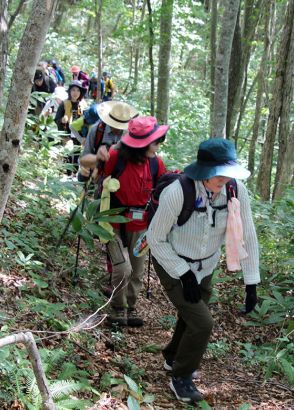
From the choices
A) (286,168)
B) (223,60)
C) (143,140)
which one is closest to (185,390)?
(143,140)

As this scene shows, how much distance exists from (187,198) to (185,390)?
5.19ft

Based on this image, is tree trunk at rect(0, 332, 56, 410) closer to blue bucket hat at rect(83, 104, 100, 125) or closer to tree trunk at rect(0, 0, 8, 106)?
tree trunk at rect(0, 0, 8, 106)

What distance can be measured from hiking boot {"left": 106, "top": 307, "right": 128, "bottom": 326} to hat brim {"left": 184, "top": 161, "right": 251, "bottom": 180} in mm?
2122

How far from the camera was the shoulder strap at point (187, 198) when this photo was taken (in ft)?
12.8

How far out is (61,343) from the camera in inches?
170

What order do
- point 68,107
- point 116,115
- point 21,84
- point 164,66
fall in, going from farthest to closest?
point 164,66, point 68,107, point 116,115, point 21,84

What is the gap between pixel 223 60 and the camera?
24.8ft

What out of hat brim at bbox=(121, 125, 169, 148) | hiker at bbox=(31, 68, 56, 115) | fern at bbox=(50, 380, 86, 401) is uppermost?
hiker at bbox=(31, 68, 56, 115)

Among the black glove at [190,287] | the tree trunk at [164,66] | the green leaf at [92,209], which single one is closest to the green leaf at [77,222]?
the green leaf at [92,209]

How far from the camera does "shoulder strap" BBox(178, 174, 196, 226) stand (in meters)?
3.89

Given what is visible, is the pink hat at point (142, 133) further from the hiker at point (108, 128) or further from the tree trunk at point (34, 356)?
the tree trunk at point (34, 356)

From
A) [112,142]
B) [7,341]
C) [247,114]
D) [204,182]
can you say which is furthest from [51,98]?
[247,114]

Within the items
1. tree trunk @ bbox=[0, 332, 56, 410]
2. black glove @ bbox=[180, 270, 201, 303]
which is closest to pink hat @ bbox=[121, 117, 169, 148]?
black glove @ bbox=[180, 270, 201, 303]

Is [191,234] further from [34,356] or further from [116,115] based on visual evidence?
[116,115]
